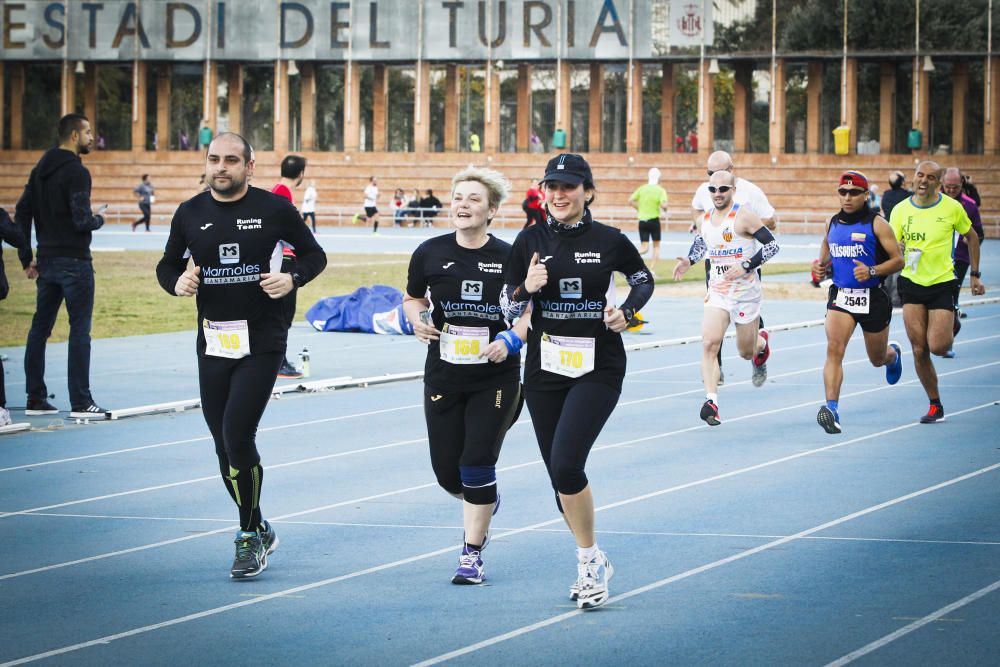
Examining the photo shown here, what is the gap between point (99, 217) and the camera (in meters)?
12.9

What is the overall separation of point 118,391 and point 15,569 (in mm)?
7412

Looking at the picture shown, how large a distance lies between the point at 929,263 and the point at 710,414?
7.67 ft

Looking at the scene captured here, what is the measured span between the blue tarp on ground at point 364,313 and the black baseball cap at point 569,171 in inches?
539

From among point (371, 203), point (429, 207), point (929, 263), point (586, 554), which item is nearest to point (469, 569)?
point (586, 554)

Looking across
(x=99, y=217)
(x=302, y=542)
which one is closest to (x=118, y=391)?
(x=99, y=217)

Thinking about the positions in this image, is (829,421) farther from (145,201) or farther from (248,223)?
(145,201)

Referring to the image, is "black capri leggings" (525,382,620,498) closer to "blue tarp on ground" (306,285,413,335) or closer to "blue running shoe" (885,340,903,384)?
"blue running shoe" (885,340,903,384)

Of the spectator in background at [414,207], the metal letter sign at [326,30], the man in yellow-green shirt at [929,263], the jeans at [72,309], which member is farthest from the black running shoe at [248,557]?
the metal letter sign at [326,30]

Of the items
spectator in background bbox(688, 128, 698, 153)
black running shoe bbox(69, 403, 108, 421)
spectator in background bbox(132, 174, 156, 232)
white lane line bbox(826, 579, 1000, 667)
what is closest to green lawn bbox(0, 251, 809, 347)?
black running shoe bbox(69, 403, 108, 421)

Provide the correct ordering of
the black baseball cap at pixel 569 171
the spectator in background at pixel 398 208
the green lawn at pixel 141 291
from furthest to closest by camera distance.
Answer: the spectator in background at pixel 398 208, the green lawn at pixel 141 291, the black baseball cap at pixel 569 171

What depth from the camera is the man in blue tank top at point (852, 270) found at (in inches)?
471

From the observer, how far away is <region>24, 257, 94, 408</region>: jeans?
12508 mm

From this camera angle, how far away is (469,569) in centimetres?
697

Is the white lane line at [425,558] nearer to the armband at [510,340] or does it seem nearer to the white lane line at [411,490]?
the white lane line at [411,490]
